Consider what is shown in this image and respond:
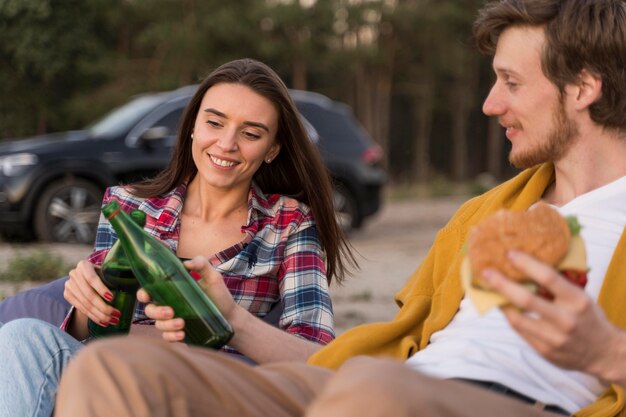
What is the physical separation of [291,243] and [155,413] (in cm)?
135

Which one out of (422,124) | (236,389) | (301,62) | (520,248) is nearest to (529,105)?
(520,248)

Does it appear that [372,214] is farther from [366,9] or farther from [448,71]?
[448,71]

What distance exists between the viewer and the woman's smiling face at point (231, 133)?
309 cm

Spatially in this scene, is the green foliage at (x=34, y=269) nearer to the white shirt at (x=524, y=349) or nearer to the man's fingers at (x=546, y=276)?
the white shirt at (x=524, y=349)

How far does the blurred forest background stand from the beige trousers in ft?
43.1

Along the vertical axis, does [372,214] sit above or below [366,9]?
below

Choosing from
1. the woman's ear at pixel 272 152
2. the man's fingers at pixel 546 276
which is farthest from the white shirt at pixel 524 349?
the woman's ear at pixel 272 152

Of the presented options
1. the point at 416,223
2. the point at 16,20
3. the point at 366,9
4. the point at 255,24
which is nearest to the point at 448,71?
the point at 366,9

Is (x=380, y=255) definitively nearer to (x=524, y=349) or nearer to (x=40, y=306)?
(x=40, y=306)

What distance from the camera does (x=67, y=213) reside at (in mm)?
10375

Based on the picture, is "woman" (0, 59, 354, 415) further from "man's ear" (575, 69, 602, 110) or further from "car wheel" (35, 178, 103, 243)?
"car wheel" (35, 178, 103, 243)

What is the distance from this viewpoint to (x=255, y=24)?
22516 millimetres

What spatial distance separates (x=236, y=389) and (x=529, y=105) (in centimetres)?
112

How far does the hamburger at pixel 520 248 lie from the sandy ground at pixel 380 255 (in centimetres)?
166
